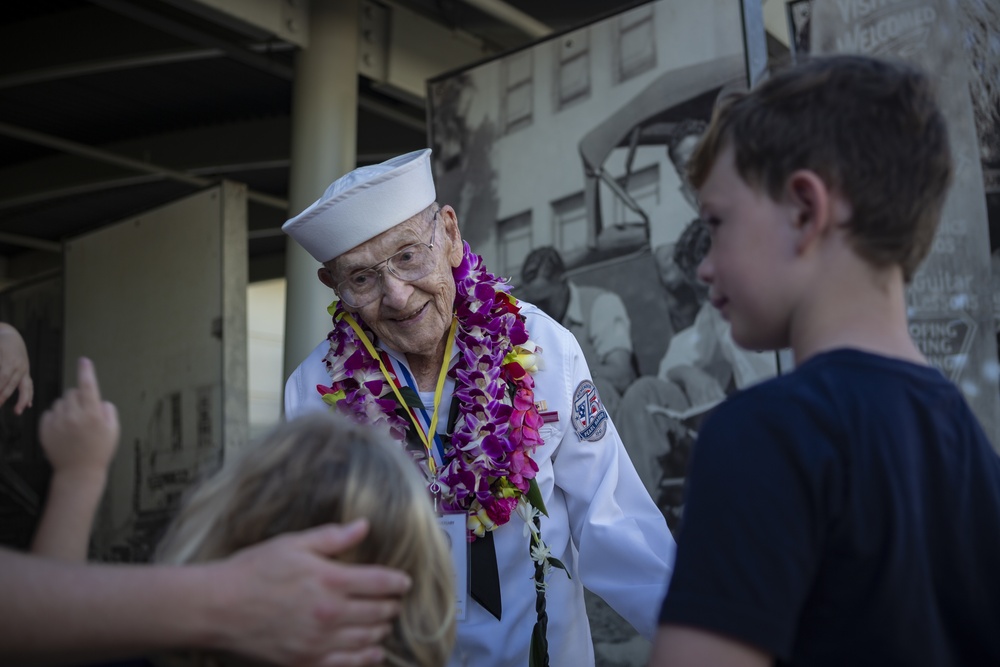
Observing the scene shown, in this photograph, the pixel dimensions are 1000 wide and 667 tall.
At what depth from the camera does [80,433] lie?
53.1 inches

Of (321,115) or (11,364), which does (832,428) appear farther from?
(321,115)

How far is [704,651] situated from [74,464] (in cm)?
80

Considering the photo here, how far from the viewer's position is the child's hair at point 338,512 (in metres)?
1.25

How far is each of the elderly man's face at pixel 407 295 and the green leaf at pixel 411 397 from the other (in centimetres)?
10

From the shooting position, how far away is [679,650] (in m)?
1.16

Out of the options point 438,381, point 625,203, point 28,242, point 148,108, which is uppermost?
point 148,108

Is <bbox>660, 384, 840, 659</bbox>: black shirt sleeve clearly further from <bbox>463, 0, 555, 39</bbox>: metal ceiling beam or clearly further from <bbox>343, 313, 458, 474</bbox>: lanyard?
<bbox>463, 0, 555, 39</bbox>: metal ceiling beam

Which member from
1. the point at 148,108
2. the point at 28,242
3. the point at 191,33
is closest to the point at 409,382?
the point at 191,33

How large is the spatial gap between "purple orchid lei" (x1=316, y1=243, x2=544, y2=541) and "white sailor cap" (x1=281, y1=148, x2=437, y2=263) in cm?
22

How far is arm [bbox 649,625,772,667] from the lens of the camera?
113 cm

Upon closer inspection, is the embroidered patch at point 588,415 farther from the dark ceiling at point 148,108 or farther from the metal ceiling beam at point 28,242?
the metal ceiling beam at point 28,242

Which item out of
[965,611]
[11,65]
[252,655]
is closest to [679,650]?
[965,611]

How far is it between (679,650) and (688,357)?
11.1 feet

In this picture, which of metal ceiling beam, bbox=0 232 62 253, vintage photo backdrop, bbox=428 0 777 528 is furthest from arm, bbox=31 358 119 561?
metal ceiling beam, bbox=0 232 62 253
